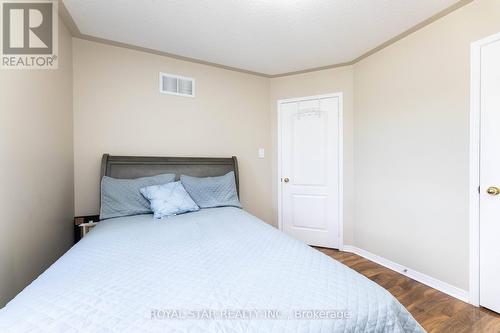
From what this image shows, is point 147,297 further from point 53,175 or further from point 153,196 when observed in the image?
point 53,175

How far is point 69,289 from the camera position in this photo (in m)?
0.91

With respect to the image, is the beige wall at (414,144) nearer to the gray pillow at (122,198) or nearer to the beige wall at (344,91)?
the beige wall at (344,91)

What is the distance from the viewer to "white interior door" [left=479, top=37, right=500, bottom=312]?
1.72 m

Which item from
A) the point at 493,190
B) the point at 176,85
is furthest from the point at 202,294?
the point at 176,85

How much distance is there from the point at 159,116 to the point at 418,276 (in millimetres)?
3205

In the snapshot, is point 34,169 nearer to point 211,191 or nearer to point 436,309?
point 211,191

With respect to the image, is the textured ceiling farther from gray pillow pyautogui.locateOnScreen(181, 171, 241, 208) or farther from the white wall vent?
gray pillow pyautogui.locateOnScreen(181, 171, 241, 208)

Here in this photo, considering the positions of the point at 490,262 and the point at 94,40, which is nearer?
the point at 490,262

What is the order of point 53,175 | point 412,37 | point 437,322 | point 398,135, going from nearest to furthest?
point 437,322, point 53,175, point 412,37, point 398,135

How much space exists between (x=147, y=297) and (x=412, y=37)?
3.03 meters

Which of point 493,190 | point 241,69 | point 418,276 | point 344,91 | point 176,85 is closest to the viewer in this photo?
point 493,190

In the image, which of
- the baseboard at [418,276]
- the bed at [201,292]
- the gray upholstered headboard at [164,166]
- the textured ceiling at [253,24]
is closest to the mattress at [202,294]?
the bed at [201,292]

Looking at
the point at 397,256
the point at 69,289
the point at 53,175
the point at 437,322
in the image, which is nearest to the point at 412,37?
the point at 397,256

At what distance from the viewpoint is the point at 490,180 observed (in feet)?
5.78
